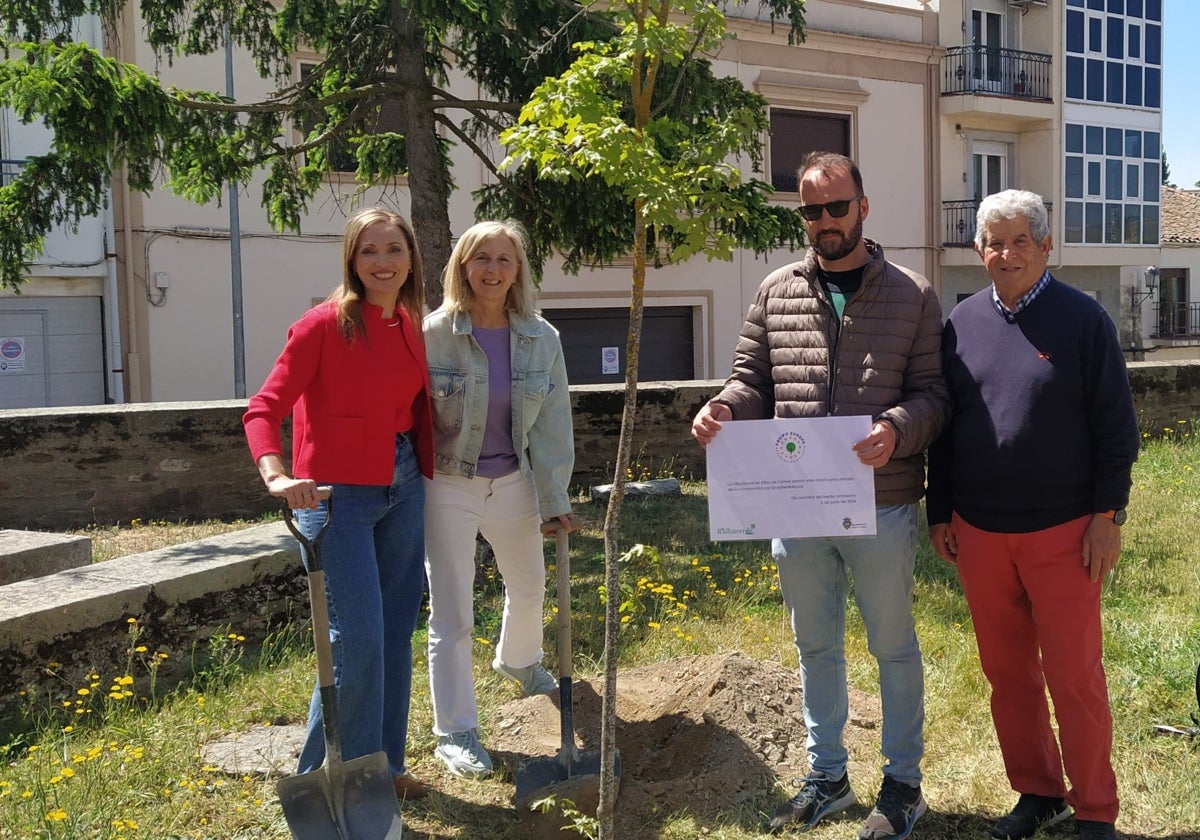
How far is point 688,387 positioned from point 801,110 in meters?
12.1

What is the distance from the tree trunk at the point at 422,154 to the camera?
879 cm

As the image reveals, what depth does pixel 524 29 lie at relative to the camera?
8.88m

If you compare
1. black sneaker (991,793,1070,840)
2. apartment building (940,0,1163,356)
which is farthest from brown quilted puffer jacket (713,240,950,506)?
apartment building (940,0,1163,356)

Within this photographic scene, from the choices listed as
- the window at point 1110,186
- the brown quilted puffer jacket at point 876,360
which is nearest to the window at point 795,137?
the window at point 1110,186

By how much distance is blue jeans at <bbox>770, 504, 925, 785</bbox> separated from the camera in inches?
142

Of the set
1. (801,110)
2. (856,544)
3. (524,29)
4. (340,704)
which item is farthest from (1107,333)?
(801,110)

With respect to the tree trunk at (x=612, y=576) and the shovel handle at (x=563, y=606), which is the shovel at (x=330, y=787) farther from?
the shovel handle at (x=563, y=606)

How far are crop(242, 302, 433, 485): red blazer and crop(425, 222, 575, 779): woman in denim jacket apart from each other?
34cm

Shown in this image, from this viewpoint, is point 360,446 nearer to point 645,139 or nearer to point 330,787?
point 330,787

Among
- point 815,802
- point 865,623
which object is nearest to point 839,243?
point 865,623

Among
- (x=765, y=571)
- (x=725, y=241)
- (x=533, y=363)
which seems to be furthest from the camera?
(x=765, y=571)

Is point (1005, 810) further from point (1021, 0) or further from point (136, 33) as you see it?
point (1021, 0)

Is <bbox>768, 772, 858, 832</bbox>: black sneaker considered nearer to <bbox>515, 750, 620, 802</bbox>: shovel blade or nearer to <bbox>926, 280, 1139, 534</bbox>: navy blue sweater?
<bbox>515, 750, 620, 802</bbox>: shovel blade

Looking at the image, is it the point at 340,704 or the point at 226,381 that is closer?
the point at 340,704
